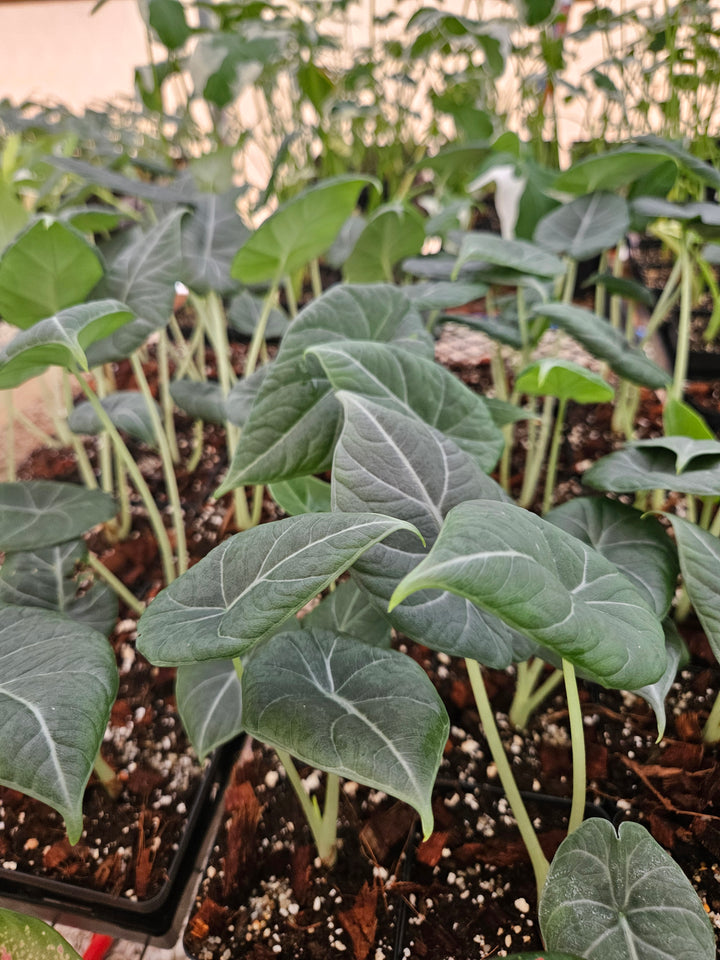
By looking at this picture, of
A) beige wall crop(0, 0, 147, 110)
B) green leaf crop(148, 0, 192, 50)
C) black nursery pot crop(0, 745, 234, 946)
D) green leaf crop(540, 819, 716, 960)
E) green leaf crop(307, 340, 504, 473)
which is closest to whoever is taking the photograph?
green leaf crop(540, 819, 716, 960)

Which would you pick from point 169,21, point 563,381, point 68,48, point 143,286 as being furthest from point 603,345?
point 68,48

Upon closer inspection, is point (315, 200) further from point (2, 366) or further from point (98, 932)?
point (98, 932)

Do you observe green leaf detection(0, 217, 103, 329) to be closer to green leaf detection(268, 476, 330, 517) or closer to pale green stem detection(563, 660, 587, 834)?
green leaf detection(268, 476, 330, 517)

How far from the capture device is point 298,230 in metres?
0.79

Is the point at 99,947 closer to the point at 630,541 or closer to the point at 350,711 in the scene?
→ the point at 350,711

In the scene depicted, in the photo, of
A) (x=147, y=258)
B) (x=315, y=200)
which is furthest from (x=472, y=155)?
(x=147, y=258)

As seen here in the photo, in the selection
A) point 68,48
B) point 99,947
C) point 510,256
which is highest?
point 68,48

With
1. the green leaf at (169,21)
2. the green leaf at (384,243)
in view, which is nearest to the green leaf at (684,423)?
the green leaf at (384,243)

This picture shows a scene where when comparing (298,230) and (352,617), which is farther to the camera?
(298,230)

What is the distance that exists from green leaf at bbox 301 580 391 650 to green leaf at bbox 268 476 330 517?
0.09 metres

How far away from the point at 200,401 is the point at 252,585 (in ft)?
1.85

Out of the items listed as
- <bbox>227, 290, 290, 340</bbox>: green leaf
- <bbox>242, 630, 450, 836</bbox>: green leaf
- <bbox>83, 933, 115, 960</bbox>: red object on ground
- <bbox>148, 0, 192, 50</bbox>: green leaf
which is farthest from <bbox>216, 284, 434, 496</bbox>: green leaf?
<bbox>148, 0, 192, 50</bbox>: green leaf

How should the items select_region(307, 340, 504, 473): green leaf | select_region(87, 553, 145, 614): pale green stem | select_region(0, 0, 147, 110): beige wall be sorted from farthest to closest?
select_region(0, 0, 147, 110): beige wall, select_region(87, 553, 145, 614): pale green stem, select_region(307, 340, 504, 473): green leaf

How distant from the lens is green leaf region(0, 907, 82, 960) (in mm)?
442
